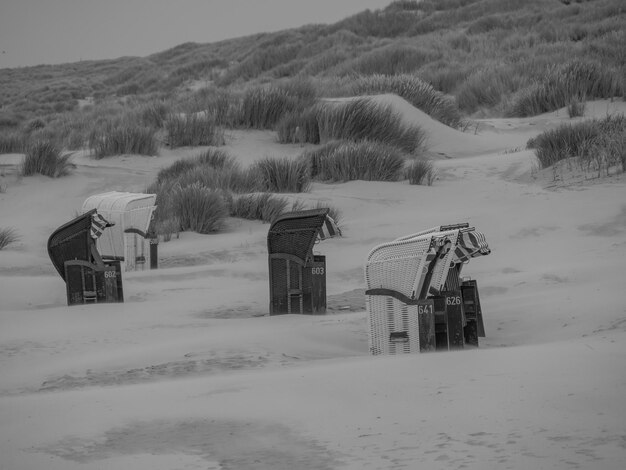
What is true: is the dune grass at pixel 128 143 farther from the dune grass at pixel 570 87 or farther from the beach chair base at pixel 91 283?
the beach chair base at pixel 91 283

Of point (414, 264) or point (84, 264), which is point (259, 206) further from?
point (414, 264)

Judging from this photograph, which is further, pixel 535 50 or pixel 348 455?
pixel 535 50

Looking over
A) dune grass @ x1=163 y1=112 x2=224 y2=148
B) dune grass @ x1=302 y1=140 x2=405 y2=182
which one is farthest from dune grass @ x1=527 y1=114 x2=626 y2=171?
dune grass @ x1=163 y1=112 x2=224 y2=148

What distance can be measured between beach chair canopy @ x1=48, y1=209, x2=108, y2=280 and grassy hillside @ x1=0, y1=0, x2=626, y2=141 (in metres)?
9.58

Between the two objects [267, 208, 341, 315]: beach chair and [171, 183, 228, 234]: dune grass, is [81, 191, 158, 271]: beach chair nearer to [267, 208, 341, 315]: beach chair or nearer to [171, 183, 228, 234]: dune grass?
[171, 183, 228, 234]: dune grass

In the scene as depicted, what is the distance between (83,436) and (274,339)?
2.40 meters

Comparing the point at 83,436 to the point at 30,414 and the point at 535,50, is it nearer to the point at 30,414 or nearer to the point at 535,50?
the point at 30,414

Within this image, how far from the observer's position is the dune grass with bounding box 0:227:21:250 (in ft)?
37.5

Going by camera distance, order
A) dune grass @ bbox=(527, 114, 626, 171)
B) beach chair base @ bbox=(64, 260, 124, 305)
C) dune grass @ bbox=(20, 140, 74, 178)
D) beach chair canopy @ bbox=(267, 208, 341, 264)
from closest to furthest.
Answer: beach chair canopy @ bbox=(267, 208, 341, 264) → beach chair base @ bbox=(64, 260, 124, 305) → dune grass @ bbox=(527, 114, 626, 171) → dune grass @ bbox=(20, 140, 74, 178)

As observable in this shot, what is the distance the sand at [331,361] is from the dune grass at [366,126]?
358cm

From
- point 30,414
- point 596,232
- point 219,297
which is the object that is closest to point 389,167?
point 596,232

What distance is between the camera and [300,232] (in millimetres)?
7492

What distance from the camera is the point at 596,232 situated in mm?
9703

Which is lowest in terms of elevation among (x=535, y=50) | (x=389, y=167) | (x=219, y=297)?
(x=219, y=297)
